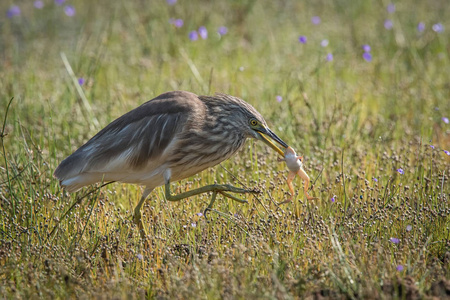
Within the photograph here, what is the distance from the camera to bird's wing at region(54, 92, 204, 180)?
4.03m

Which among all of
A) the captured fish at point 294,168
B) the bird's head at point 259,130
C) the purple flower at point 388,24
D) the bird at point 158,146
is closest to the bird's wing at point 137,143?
the bird at point 158,146

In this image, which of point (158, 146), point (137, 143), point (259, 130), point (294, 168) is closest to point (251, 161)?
point (259, 130)

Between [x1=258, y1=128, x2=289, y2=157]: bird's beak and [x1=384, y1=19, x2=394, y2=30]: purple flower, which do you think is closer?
[x1=258, y1=128, x2=289, y2=157]: bird's beak

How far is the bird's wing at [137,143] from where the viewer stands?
403cm

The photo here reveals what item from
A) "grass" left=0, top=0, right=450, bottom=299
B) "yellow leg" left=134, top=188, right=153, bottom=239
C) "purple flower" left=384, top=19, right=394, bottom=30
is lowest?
"yellow leg" left=134, top=188, right=153, bottom=239

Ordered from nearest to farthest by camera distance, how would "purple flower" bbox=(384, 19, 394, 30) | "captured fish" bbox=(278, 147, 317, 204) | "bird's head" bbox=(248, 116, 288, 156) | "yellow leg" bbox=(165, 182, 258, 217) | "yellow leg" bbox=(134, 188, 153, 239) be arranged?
"yellow leg" bbox=(165, 182, 258, 217), "captured fish" bbox=(278, 147, 317, 204), "yellow leg" bbox=(134, 188, 153, 239), "bird's head" bbox=(248, 116, 288, 156), "purple flower" bbox=(384, 19, 394, 30)

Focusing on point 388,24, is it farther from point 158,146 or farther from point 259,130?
point 158,146

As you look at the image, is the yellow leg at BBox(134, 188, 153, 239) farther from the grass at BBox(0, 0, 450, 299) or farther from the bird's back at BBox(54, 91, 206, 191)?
the bird's back at BBox(54, 91, 206, 191)

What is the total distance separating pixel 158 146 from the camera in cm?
407

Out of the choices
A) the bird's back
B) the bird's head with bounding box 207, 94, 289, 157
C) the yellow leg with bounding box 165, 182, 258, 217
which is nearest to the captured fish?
the bird's head with bounding box 207, 94, 289, 157

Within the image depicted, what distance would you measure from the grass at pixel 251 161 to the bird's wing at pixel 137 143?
10.1 inches

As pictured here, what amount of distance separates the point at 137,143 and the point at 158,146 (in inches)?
5.5

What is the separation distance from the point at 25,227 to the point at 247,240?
1402 mm

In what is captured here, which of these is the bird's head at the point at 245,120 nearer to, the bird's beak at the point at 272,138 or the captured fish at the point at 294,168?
the bird's beak at the point at 272,138
